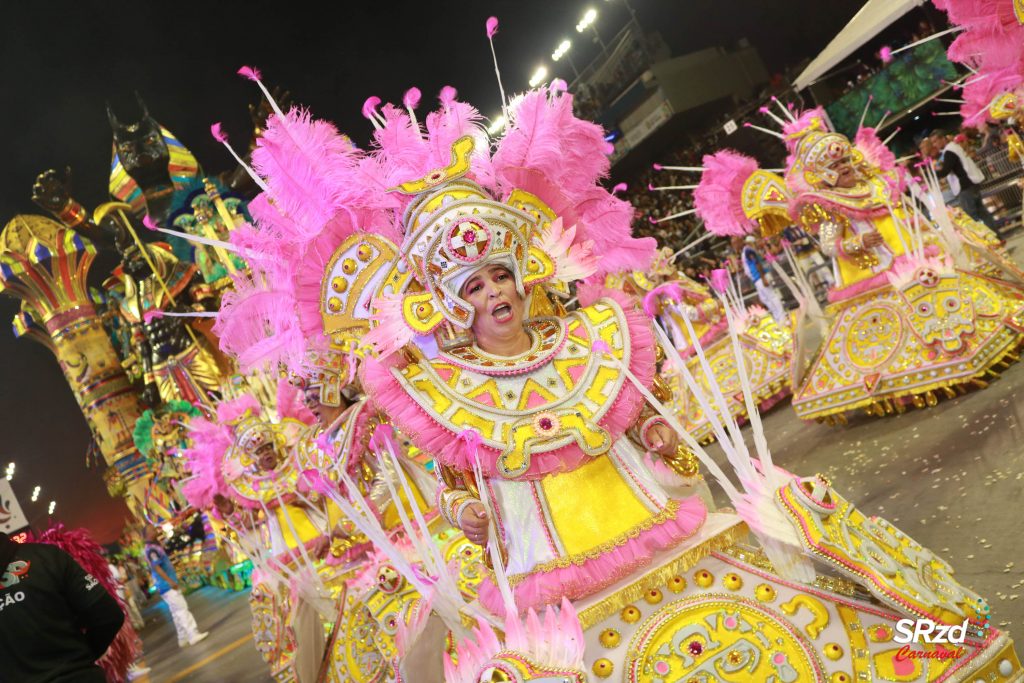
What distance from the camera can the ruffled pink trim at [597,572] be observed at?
2.19m

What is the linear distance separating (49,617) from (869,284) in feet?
17.5

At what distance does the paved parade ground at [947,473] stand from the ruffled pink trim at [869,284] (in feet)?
3.02

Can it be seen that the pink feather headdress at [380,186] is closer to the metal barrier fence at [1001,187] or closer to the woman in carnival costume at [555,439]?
the woman in carnival costume at [555,439]

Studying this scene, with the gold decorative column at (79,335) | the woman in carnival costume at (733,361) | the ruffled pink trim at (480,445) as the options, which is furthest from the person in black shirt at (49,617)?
the gold decorative column at (79,335)

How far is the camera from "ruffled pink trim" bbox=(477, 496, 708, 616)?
219cm

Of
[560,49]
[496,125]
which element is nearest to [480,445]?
[496,125]

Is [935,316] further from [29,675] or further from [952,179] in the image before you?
[952,179]

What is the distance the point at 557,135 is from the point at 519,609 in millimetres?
1543

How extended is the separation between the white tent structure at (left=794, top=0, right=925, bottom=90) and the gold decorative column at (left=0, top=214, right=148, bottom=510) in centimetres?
1518

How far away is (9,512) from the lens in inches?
144

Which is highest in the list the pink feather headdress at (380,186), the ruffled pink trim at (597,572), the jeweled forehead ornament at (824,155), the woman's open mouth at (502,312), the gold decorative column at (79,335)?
the gold decorative column at (79,335)

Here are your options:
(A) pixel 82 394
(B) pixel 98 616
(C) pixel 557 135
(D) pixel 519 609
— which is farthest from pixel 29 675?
(A) pixel 82 394

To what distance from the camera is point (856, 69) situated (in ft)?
42.9

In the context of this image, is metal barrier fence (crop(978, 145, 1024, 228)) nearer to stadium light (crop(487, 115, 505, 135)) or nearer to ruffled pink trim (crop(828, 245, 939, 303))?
ruffled pink trim (crop(828, 245, 939, 303))
